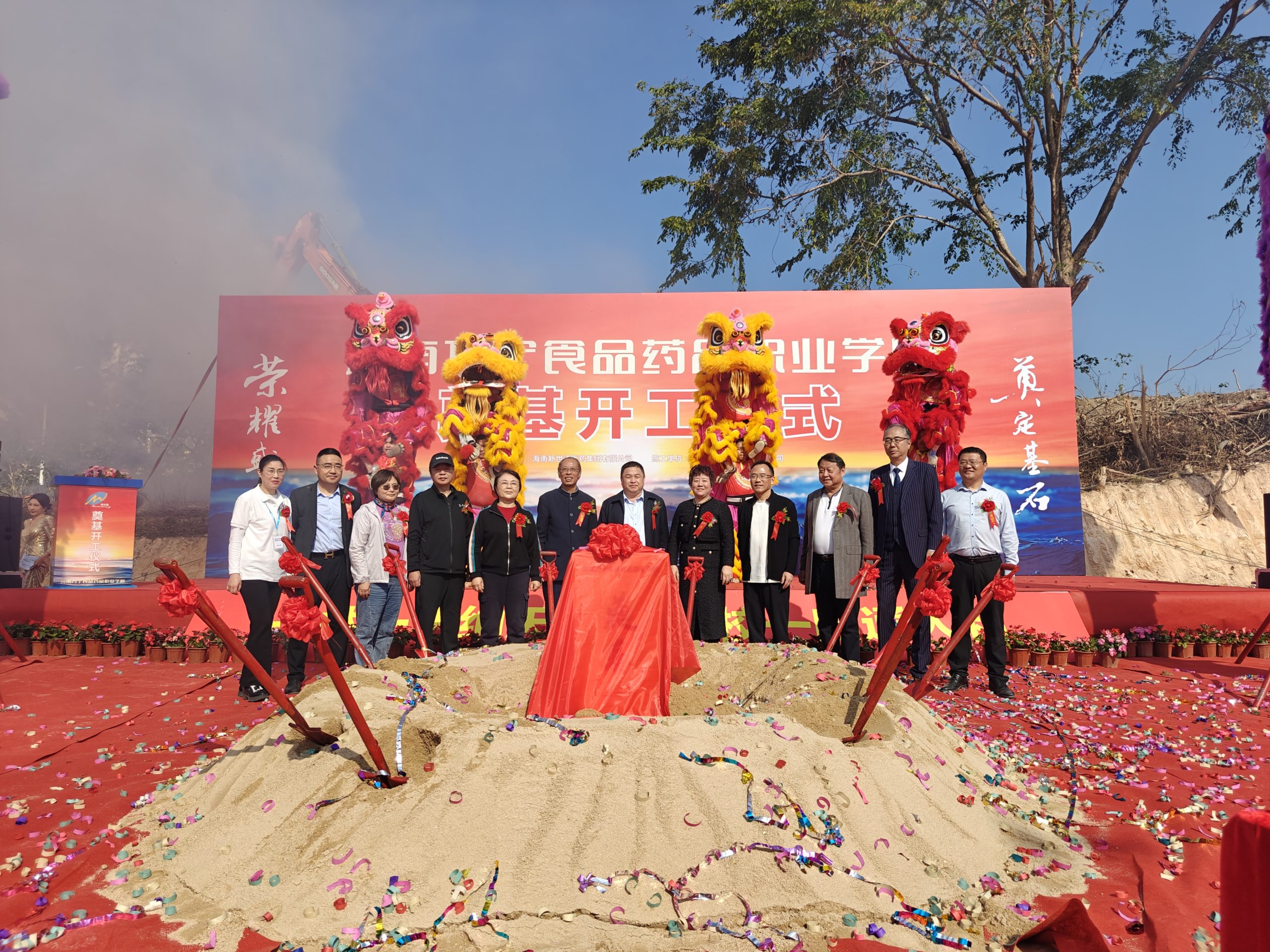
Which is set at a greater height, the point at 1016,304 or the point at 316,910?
the point at 1016,304

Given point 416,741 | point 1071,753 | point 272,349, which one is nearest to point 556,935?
point 416,741

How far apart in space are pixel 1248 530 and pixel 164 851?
12.5 metres

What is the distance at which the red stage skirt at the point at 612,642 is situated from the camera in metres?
3.06

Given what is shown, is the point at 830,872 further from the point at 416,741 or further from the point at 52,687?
the point at 52,687

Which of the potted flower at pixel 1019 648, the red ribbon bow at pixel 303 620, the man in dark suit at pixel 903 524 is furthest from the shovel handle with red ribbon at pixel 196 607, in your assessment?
the potted flower at pixel 1019 648

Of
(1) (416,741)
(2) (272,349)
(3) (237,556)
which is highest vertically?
(2) (272,349)

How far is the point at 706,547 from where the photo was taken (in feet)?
15.1

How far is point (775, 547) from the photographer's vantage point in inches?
177

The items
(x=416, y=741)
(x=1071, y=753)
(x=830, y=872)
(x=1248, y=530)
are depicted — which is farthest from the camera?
(x=1248, y=530)

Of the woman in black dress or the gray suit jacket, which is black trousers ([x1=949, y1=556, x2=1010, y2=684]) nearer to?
the gray suit jacket

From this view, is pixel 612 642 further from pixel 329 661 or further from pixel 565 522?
pixel 565 522

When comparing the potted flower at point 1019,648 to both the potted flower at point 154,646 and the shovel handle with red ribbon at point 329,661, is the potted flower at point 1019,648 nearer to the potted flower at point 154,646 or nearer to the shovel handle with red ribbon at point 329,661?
the shovel handle with red ribbon at point 329,661

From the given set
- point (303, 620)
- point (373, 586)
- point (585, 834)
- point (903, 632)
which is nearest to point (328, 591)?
point (373, 586)

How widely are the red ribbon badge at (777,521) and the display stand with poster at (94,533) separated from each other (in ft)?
20.6
